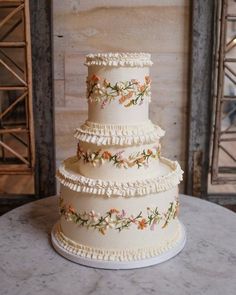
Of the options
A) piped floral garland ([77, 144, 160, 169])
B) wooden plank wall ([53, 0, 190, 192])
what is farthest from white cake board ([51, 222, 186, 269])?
wooden plank wall ([53, 0, 190, 192])

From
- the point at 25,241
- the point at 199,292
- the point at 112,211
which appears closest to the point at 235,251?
the point at 199,292

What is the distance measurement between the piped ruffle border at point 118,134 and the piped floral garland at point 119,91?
6 cm

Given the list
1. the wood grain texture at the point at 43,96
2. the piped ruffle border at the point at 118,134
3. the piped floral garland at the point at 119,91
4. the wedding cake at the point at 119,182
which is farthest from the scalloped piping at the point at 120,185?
the wood grain texture at the point at 43,96

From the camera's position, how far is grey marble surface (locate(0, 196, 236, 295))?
0.92m

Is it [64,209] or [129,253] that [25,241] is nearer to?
[64,209]

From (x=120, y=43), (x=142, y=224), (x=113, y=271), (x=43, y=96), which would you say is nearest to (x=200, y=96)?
(x=120, y=43)

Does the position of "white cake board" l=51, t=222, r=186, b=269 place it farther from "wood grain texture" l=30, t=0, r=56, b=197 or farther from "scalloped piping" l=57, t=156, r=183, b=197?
"wood grain texture" l=30, t=0, r=56, b=197

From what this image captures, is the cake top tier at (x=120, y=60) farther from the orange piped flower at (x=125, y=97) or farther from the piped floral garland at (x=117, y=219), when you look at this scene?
the piped floral garland at (x=117, y=219)

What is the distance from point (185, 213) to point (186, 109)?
48cm

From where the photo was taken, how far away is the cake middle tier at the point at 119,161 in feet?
3.42

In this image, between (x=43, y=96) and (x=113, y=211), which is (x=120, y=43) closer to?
(x=43, y=96)

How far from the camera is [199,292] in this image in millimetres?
901

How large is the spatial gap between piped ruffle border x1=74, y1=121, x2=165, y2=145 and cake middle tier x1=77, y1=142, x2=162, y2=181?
0.03 m

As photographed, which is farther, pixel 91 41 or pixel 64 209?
pixel 91 41
